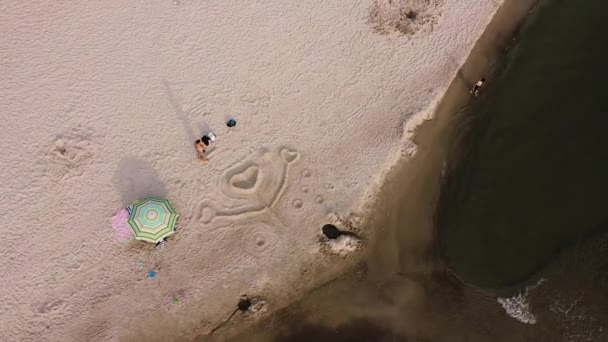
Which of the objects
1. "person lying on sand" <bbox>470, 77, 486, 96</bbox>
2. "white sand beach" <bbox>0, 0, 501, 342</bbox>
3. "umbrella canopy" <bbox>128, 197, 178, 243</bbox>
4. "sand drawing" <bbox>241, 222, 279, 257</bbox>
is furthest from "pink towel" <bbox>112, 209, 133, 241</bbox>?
"person lying on sand" <bbox>470, 77, 486, 96</bbox>

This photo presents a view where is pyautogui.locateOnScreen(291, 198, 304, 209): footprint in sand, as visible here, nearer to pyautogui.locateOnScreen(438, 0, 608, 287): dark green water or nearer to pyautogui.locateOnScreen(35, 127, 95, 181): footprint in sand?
pyautogui.locateOnScreen(438, 0, 608, 287): dark green water

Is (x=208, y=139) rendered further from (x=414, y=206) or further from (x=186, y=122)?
(x=414, y=206)

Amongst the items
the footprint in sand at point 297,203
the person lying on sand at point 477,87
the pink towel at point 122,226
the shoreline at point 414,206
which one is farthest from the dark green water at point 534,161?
the pink towel at point 122,226

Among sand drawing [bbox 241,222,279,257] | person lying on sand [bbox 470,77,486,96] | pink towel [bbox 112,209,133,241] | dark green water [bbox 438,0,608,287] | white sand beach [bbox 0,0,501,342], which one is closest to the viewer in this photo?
white sand beach [bbox 0,0,501,342]

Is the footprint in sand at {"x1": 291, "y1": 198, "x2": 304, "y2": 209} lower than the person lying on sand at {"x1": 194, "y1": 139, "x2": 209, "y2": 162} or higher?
lower

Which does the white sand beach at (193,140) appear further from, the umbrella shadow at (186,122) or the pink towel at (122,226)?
the pink towel at (122,226)

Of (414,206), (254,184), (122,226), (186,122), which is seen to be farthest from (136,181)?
(414,206)
